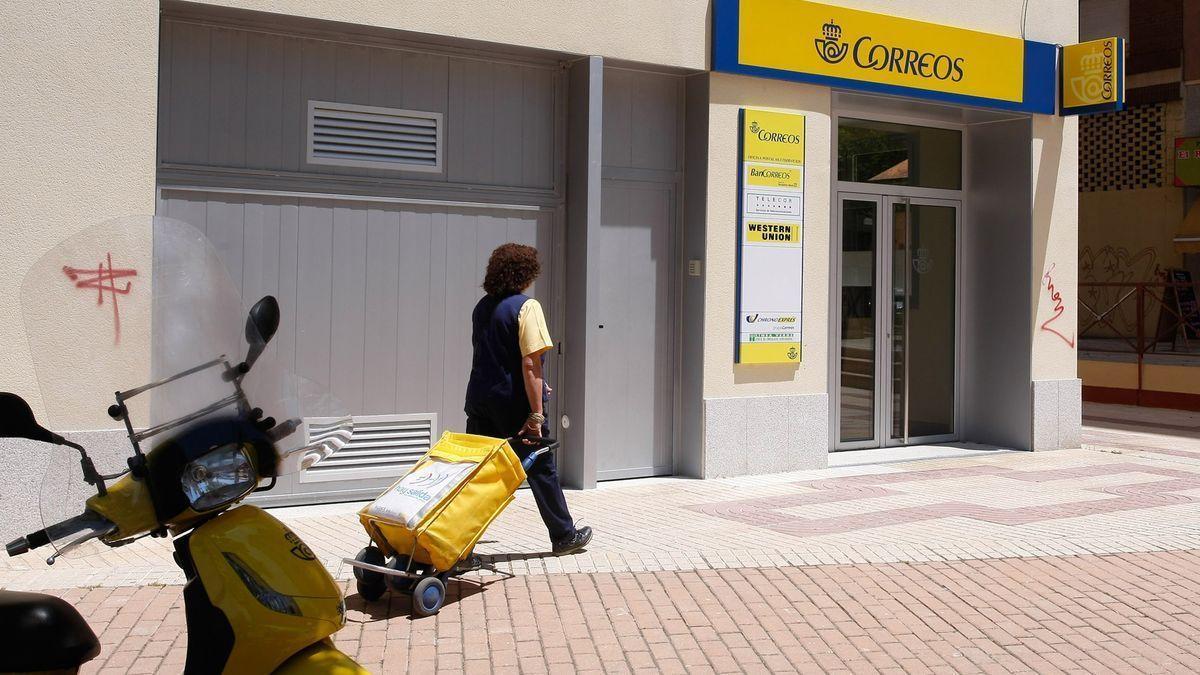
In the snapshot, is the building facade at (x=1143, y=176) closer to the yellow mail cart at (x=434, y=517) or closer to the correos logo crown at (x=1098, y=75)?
the correos logo crown at (x=1098, y=75)

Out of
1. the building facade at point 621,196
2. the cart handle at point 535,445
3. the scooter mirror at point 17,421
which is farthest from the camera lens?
the building facade at point 621,196

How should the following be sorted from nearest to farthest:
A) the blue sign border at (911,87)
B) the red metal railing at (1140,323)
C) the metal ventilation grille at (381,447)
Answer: the metal ventilation grille at (381,447) → the blue sign border at (911,87) → the red metal railing at (1140,323)

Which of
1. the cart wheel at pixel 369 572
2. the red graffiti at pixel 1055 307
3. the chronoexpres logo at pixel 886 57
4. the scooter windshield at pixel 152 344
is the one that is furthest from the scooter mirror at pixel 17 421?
the red graffiti at pixel 1055 307

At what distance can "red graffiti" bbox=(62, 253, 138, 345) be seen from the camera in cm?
277

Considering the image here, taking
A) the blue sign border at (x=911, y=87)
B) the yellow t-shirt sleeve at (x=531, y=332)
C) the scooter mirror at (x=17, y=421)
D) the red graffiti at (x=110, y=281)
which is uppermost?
the blue sign border at (x=911, y=87)

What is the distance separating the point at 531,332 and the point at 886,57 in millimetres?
5781

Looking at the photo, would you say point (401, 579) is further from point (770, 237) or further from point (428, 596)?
point (770, 237)

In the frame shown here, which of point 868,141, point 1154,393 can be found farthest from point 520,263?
point 1154,393

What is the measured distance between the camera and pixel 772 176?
981 centimetres

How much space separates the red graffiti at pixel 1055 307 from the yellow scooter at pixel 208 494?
10211mm

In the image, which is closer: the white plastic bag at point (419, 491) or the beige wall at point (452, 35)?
the white plastic bag at point (419, 491)

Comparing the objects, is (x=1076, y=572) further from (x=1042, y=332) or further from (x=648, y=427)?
(x=1042, y=332)

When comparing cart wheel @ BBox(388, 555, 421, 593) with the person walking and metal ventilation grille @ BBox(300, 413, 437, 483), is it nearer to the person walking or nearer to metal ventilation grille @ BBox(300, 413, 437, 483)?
the person walking

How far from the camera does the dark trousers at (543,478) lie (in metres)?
6.27
